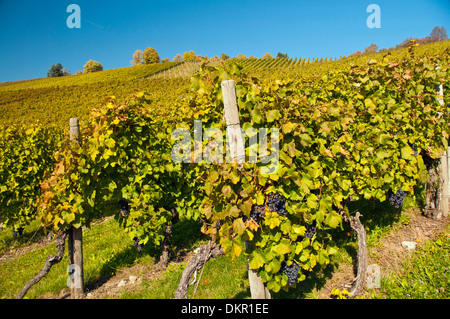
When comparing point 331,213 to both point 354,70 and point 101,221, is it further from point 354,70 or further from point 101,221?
point 101,221

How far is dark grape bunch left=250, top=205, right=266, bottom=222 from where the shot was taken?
76.5 inches

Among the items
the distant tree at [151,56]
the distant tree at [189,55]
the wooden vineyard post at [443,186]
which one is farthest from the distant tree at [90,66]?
the wooden vineyard post at [443,186]

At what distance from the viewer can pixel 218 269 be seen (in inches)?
135

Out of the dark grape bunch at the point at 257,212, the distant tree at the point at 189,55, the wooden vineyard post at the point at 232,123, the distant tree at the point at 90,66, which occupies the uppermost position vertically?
the distant tree at the point at 90,66

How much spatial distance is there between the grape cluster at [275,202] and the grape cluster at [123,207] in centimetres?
262

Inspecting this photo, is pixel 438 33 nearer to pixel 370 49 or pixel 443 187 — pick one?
pixel 370 49

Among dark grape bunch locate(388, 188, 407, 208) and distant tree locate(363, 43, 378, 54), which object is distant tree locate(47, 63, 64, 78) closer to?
distant tree locate(363, 43, 378, 54)

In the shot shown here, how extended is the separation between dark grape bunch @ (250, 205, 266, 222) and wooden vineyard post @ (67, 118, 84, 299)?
238cm

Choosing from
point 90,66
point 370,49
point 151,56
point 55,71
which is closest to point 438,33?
point 370,49

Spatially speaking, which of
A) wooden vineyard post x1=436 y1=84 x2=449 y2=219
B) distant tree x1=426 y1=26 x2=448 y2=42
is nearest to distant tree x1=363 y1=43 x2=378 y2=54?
distant tree x1=426 y1=26 x2=448 y2=42

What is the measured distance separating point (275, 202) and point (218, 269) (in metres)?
1.89

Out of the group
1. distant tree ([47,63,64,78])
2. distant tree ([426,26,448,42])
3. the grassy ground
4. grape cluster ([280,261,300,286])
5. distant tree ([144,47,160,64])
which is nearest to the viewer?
grape cluster ([280,261,300,286])

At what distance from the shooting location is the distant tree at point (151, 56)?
62.1 m

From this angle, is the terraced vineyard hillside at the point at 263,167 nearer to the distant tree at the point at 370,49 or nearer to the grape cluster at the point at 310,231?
the grape cluster at the point at 310,231
